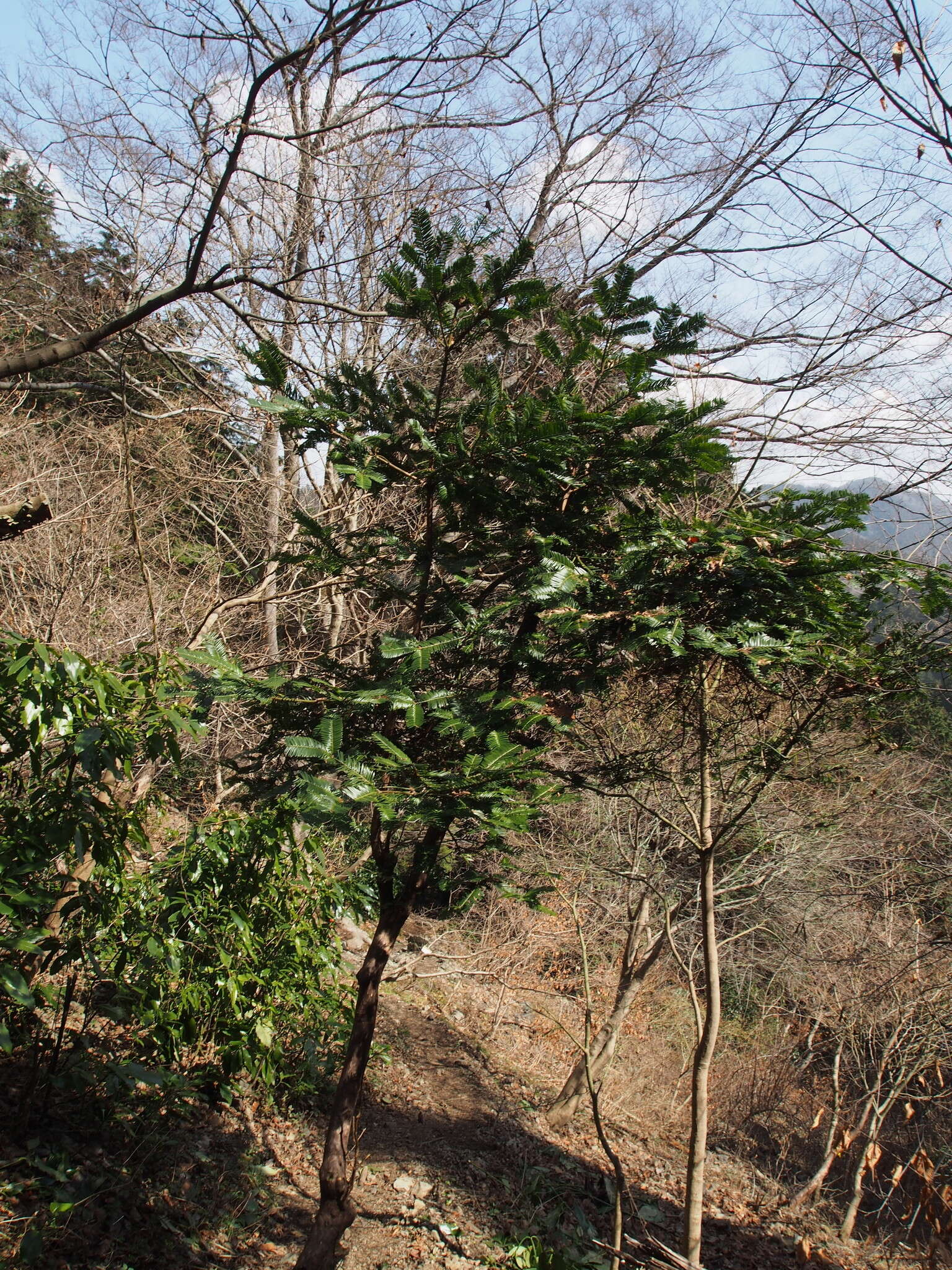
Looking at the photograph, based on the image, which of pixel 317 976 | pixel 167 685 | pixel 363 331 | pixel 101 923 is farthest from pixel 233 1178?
pixel 363 331

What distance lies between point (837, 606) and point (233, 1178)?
3.94m

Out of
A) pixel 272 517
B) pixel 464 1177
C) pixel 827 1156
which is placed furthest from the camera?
pixel 272 517

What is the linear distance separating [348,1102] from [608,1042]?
12.8ft

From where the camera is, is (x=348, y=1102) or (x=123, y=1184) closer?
(x=348, y=1102)

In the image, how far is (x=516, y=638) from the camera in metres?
2.49

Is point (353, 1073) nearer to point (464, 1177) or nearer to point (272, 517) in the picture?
point (464, 1177)

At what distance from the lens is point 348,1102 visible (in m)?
2.99

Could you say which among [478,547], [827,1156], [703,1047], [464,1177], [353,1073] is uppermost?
[478,547]

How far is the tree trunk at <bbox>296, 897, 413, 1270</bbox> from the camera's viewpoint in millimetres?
2955

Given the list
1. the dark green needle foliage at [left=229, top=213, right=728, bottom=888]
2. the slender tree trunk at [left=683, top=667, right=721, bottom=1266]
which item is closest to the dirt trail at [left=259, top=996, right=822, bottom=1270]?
the slender tree trunk at [left=683, top=667, right=721, bottom=1266]

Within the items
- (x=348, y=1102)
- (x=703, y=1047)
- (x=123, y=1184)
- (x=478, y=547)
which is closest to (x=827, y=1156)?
(x=703, y=1047)

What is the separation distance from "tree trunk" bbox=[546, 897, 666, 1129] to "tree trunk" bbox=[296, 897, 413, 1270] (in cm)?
363

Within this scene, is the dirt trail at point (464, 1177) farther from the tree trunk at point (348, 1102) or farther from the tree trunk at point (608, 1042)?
the tree trunk at point (348, 1102)

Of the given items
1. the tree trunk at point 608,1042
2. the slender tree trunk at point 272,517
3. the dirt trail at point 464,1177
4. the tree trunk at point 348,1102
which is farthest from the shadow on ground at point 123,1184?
the slender tree trunk at point 272,517
